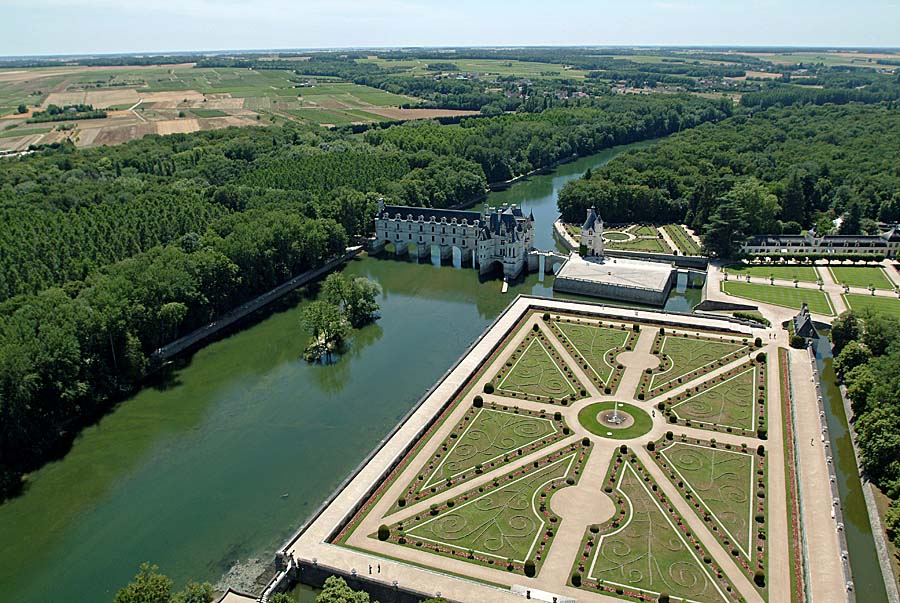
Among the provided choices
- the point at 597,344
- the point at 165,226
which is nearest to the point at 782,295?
the point at 597,344

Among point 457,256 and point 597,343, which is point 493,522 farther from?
point 457,256

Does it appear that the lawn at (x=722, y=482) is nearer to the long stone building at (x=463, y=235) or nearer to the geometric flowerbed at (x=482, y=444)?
the geometric flowerbed at (x=482, y=444)

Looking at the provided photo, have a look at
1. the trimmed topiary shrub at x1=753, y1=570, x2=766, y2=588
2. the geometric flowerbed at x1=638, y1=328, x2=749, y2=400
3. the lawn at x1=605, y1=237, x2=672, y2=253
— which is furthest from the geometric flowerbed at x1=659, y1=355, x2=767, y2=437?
the lawn at x1=605, y1=237, x2=672, y2=253

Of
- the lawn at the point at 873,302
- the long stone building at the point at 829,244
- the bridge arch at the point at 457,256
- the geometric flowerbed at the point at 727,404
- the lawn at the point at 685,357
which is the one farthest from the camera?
the bridge arch at the point at 457,256

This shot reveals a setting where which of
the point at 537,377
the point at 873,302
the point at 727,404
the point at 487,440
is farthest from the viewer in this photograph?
the point at 873,302

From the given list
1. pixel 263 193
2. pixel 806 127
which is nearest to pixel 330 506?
pixel 263 193

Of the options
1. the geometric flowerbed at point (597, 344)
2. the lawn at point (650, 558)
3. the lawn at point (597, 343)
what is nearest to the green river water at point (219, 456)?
the geometric flowerbed at point (597, 344)
